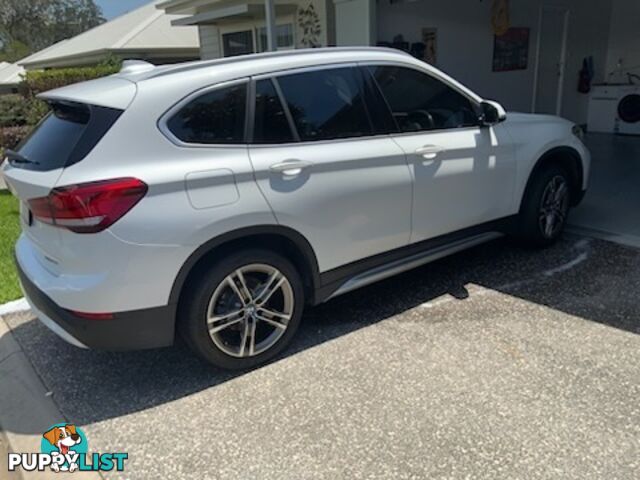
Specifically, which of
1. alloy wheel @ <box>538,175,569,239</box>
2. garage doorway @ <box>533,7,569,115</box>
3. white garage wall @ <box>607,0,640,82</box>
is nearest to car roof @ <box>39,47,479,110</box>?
alloy wheel @ <box>538,175,569,239</box>

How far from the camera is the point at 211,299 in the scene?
3.13 meters

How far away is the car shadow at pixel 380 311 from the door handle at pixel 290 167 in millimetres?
1195

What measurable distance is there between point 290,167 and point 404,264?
126 cm

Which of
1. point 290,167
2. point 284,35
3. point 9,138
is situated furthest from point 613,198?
point 9,138

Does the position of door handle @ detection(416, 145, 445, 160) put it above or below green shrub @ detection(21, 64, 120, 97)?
below

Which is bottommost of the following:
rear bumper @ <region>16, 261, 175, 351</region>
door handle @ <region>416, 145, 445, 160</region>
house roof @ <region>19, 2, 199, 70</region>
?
rear bumper @ <region>16, 261, 175, 351</region>

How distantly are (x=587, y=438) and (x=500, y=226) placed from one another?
2.28 m

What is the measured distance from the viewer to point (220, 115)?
10.3 ft

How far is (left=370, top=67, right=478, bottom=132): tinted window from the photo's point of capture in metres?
3.87

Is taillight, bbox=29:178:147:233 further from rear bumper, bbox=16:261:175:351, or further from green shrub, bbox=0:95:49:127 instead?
green shrub, bbox=0:95:49:127

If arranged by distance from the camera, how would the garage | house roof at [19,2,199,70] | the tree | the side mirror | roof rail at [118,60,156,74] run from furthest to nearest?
1. the tree
2. house roof at [19,2,199,70]
3. the garage
4. the side mirror
5. roof rail at [118,60,156,74]

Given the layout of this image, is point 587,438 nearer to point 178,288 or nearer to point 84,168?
point 178,288

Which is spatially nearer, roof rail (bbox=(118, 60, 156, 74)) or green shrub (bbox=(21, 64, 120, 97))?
roof rail (bbox=(118, 60, 156, 74))

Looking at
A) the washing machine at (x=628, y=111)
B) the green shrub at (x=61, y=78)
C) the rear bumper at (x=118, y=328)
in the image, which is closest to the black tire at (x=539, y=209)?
the rear bumper at (x=118, y=328)
